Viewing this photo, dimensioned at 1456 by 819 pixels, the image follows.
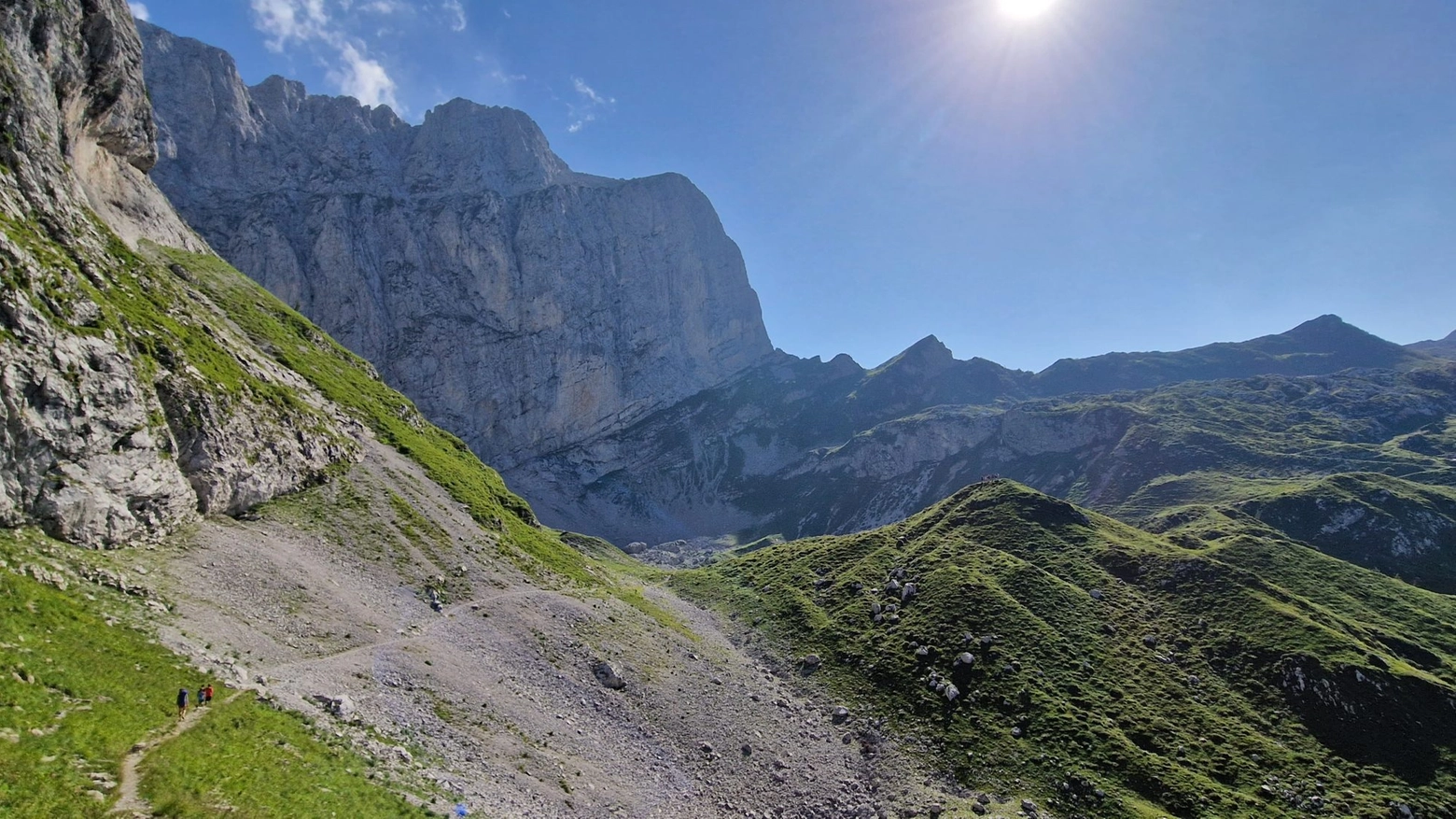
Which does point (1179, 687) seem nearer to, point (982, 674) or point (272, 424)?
point (982, 674)

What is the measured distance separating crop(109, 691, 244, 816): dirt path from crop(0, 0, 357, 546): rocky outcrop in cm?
1646

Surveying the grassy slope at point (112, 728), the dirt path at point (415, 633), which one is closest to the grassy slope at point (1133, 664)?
the dirt path at point (415, 633)

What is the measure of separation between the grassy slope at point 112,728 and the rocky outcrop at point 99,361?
225 inches

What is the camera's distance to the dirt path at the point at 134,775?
1630 cm

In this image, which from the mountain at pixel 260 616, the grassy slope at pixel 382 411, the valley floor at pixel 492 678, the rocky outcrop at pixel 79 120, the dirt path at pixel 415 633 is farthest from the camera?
the grassy slope at pixel 382 411

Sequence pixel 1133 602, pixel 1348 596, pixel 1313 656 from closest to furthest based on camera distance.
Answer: pixel 1313 656 → pixel 1133 602 → pixel 1348 596

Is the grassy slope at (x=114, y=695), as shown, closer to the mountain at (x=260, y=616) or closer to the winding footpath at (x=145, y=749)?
the mountain at (x=260, y=616)

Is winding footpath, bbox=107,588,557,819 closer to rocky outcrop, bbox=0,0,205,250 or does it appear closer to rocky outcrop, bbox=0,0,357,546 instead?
rocky outcrop, bbox=0,0,357,546

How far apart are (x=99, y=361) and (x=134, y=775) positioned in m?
30.9

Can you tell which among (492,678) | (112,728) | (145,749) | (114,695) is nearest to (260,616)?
(492,678)

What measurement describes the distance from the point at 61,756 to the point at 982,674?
179 ft

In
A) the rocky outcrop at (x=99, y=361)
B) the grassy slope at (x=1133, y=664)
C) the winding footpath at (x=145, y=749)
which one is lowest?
the grassy slope at (x=1133, y=664)

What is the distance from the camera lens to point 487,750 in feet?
104

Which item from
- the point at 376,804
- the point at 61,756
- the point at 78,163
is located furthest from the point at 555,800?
the point at 78,163
